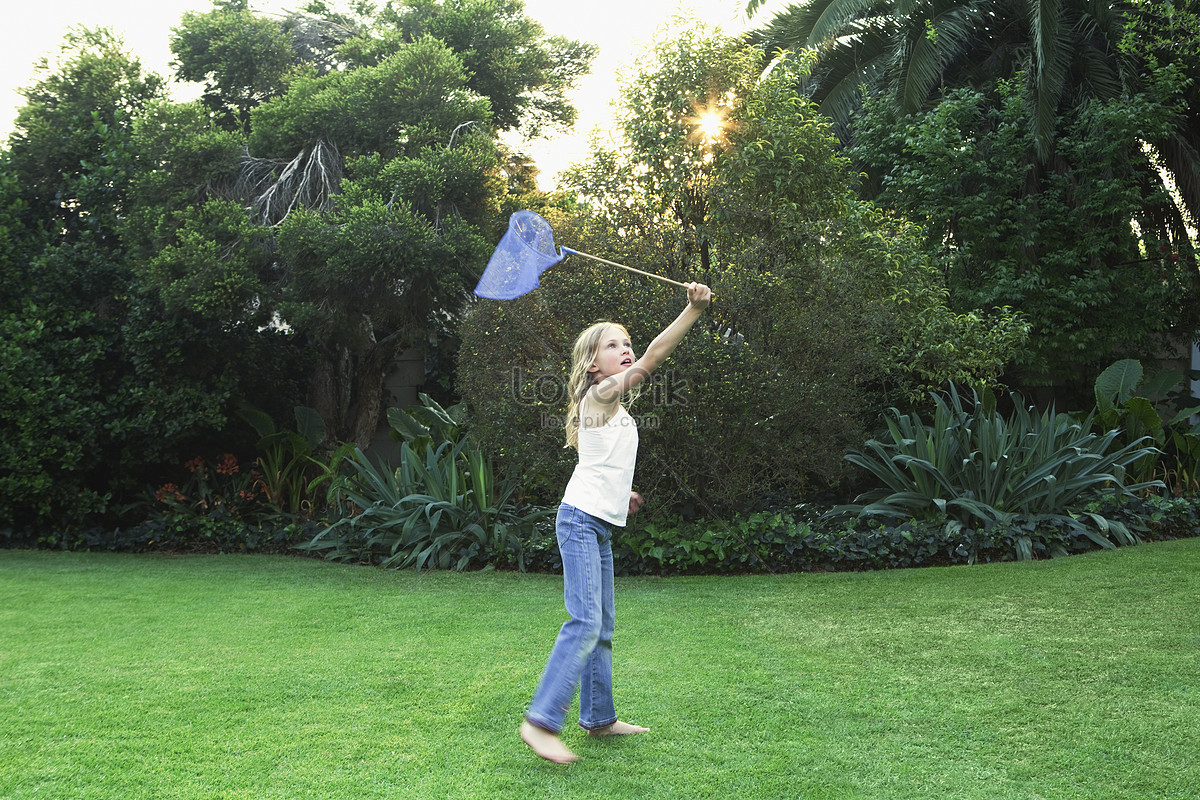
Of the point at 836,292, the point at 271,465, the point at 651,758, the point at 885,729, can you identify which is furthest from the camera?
the point at 271,465

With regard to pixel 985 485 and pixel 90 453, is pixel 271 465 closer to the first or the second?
pixel 90 453

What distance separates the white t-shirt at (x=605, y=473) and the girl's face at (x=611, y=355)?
0.20m

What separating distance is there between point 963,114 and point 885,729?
8.78 m

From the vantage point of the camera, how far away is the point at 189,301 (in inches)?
339

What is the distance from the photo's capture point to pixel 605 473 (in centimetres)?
332

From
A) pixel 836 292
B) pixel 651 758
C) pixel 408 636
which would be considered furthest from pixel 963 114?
pixel 651 758

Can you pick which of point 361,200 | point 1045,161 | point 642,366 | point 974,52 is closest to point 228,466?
point 361,200

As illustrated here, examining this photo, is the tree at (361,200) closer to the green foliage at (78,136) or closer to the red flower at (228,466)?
the green foliage at (78,136)

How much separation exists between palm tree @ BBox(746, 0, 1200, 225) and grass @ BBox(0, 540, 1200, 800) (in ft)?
23.8

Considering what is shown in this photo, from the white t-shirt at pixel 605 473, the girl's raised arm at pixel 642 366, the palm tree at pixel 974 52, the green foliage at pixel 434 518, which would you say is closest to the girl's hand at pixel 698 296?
the girl's raised arm at pixel 642 366

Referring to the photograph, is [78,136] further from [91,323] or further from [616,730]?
[616,730]

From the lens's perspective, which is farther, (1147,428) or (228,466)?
(228,466)

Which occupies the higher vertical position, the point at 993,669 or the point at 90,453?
the point at 90,453

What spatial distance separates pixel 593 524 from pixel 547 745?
0.78 m
